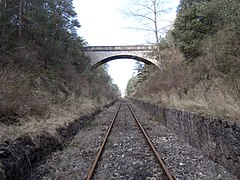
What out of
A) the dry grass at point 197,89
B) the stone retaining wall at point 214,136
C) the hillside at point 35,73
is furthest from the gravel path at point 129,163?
the dry grass at point 197,89

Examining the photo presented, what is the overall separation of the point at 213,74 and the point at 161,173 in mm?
A: 7109

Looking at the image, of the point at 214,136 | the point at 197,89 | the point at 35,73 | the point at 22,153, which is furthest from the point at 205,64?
the point at 22,153

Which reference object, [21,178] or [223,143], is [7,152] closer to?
[21,178]

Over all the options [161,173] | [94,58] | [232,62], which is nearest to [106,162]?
[161,173]

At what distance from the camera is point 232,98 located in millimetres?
6254

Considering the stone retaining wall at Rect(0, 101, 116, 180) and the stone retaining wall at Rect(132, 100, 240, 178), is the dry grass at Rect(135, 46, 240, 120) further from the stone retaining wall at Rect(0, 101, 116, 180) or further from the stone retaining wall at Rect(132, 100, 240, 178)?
the stone retaining wall at Rect(0, 101, 116, 180)

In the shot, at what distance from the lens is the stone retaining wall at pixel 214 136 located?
4.64 meters

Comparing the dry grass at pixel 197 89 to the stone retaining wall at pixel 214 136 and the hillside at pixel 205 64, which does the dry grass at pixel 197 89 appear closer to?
the hillside at pixel 205 64

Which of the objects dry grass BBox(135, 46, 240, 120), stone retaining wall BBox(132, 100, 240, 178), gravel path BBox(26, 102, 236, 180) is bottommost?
gravel path BBox(26, 102, 236, 180)

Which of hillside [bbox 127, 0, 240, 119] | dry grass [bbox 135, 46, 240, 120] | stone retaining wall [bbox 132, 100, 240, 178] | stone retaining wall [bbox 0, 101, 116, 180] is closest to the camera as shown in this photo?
stone retaining wall [bbox 0, 101, 116, 180]

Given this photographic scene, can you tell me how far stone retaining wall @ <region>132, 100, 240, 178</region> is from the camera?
4645 millimetres

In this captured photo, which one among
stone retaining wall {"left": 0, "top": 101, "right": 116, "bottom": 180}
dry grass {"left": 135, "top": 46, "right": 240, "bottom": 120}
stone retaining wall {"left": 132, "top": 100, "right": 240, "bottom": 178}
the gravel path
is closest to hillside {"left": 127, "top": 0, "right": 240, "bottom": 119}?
dry grass {"left": 135, "top": 46, "right": 240, "bottom": 120}

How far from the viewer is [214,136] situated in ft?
18.3

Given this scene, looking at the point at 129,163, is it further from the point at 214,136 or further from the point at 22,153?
the point at 22,153
